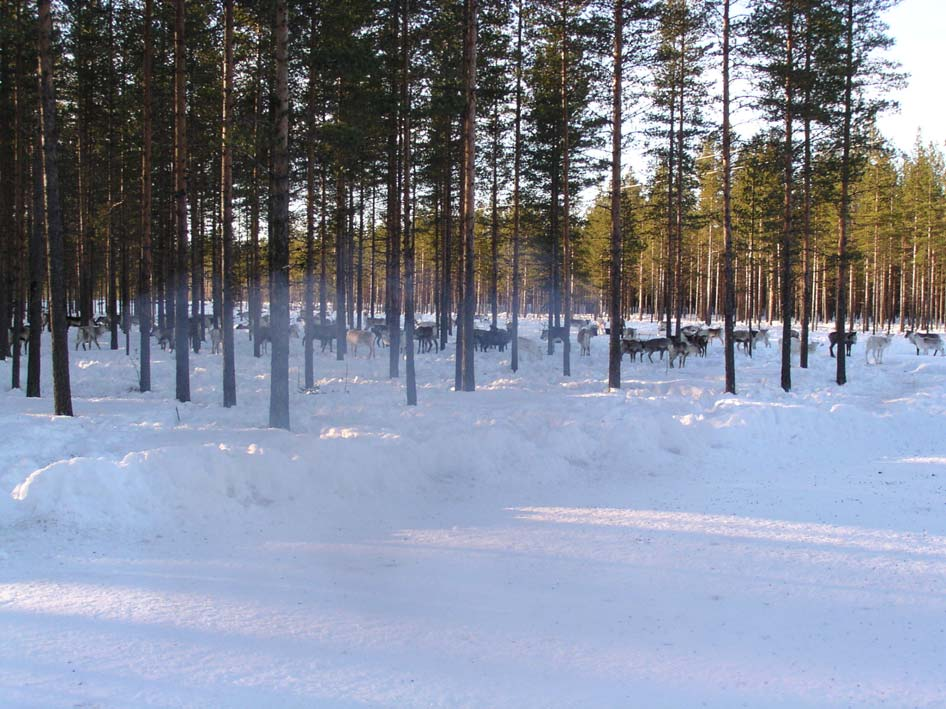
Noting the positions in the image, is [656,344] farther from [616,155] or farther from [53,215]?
[53,215]

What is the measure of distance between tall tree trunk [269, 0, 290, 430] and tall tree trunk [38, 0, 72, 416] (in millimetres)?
4235

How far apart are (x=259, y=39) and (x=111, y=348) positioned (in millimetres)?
16403

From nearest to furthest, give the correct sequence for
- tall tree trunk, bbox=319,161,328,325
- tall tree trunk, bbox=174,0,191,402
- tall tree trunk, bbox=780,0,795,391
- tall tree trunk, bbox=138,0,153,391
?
tall tree trunk, bbox=174,0,191,402 < tall tree trunk, bbox=138,0,153,391 < tall tree trunk, bbox=780,0,795,391 < tall tree trunk, bbox=319,161,328,325

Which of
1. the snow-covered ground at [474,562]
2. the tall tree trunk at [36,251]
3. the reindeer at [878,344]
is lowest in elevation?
the snow-covered ground at [474,562]

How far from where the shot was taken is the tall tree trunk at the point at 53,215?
473 inches

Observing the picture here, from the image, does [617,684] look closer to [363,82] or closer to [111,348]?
[363,82]

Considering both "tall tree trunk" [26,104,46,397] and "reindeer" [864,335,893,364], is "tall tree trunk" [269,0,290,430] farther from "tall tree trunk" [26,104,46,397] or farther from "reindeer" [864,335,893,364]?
"reindeer" [864,335,893,364]

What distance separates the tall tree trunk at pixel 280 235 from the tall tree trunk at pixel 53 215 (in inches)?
167

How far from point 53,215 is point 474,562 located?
1112cm

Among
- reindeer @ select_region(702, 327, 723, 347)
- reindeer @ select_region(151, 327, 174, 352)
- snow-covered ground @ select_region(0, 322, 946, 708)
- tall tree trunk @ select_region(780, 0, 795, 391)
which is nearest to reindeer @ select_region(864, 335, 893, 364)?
reindeer @ select_region(702, 327, 723, 347)

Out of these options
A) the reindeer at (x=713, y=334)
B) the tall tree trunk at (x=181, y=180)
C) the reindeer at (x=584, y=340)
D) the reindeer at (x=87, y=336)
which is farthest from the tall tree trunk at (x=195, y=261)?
the reindeer at (x=713, y=334)

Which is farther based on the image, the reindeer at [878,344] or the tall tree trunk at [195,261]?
the reindeer at [878,344]

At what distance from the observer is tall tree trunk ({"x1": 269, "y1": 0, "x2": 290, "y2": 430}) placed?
10867 millimetres

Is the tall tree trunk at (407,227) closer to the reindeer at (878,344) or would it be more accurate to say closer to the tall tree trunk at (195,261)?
the tall tree trunk at (195,261)
